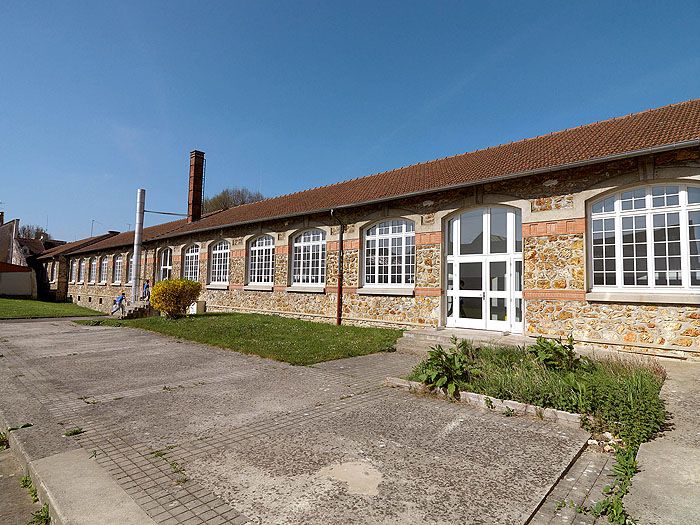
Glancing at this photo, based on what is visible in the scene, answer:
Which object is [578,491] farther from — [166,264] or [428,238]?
[166,264]

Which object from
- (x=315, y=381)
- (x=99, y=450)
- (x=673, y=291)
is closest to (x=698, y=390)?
(x=673, y=291)

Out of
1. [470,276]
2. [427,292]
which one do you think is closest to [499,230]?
[470,276]

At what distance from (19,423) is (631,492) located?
244 inches

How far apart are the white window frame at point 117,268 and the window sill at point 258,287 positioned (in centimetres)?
1452

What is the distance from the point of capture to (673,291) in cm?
841

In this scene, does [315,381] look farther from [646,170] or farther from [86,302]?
[86,302]

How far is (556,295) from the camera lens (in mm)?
9695

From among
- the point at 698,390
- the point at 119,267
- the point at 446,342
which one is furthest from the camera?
the point at 119,267

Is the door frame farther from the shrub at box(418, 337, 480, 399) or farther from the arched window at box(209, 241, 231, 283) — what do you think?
the arched window at box(209, 241, 231, 283)

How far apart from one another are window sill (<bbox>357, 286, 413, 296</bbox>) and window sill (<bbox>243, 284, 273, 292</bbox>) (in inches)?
203

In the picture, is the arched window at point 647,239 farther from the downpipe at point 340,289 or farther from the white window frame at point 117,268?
the white window frame at point 117,268

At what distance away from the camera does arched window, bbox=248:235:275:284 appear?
18.0 metres

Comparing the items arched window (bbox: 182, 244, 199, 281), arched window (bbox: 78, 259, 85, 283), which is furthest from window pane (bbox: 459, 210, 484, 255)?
arched window (bbox: 78, 259, 85, 283)

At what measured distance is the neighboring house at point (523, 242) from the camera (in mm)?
8492
